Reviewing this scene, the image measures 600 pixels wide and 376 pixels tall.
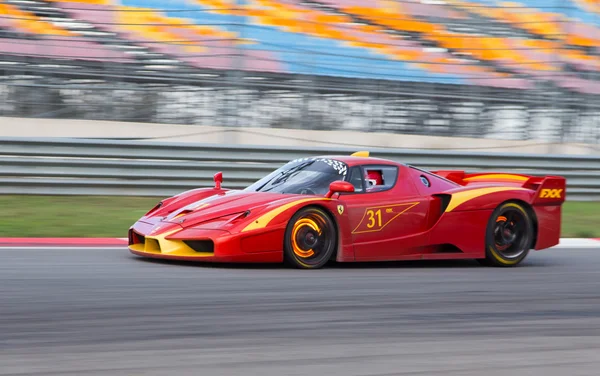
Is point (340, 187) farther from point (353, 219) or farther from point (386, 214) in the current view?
point (386, 214)

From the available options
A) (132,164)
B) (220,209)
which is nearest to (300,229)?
(220,209)

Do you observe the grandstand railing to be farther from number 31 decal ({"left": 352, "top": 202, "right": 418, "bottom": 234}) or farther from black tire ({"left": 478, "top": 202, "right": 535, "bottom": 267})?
number 31 decal ({"left": 352, "top": 202, "right": 418, "bottom": 234})

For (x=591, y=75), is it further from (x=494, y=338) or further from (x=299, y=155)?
(x=494, y=338)

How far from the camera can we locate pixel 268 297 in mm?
5367

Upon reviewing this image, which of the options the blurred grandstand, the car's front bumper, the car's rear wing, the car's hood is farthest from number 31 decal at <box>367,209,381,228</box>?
the blurred grandstand

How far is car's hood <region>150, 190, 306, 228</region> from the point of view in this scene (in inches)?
265

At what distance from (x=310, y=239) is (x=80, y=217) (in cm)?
411

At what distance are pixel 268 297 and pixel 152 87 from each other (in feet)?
32.1

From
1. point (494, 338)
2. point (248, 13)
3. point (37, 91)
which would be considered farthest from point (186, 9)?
point (494, 338)

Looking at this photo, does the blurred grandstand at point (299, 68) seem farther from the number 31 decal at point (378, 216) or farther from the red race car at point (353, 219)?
the number 31 decal at point (378, 216)

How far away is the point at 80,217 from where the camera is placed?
1004 centimetres

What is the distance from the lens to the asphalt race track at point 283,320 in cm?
373

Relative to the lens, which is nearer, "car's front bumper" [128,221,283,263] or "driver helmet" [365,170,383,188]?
"car's front bumper" [128,221,283,263]

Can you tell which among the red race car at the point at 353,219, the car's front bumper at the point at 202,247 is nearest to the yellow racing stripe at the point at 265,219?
the red race car at the point at 353,219
